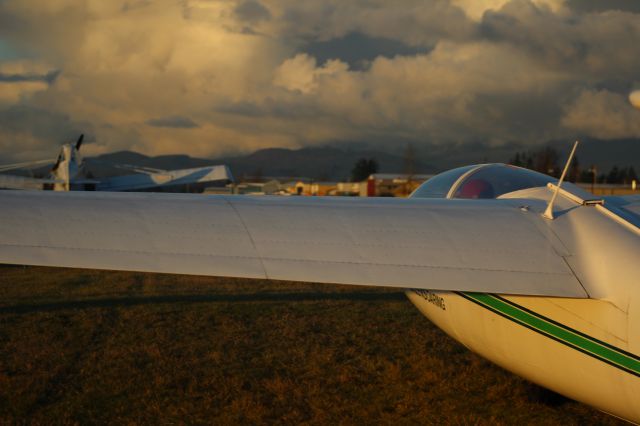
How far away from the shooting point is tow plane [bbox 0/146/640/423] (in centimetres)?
394

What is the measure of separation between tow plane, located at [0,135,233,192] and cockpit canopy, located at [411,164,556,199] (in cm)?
2962

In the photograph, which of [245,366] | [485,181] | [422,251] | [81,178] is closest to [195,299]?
[245,366]

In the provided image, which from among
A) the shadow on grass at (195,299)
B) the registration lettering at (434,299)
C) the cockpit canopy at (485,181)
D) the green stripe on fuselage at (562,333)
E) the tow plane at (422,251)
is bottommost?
the shadow on grass at (195,299)

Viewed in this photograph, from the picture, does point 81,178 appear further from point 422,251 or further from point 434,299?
point 422,251

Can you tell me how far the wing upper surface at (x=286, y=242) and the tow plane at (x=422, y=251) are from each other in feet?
0.03

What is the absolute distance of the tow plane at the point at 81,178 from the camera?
37.3 meters

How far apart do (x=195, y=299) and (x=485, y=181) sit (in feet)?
25.2

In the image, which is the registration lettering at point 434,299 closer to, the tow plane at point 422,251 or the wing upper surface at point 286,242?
the tow plane at point 422,251

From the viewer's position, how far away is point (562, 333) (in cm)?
434

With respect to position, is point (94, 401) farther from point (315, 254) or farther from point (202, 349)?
point (315, 254)

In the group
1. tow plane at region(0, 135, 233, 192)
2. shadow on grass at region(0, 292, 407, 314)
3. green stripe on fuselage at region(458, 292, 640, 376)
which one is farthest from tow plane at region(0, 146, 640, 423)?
tow plane at region(0, 135, 233, 192)

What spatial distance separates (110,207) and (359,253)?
5.98ft

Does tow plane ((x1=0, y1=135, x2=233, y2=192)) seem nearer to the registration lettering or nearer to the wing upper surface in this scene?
the registration lettering

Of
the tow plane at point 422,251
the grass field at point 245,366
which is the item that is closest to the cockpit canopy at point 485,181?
the tow plane at point 422,251
